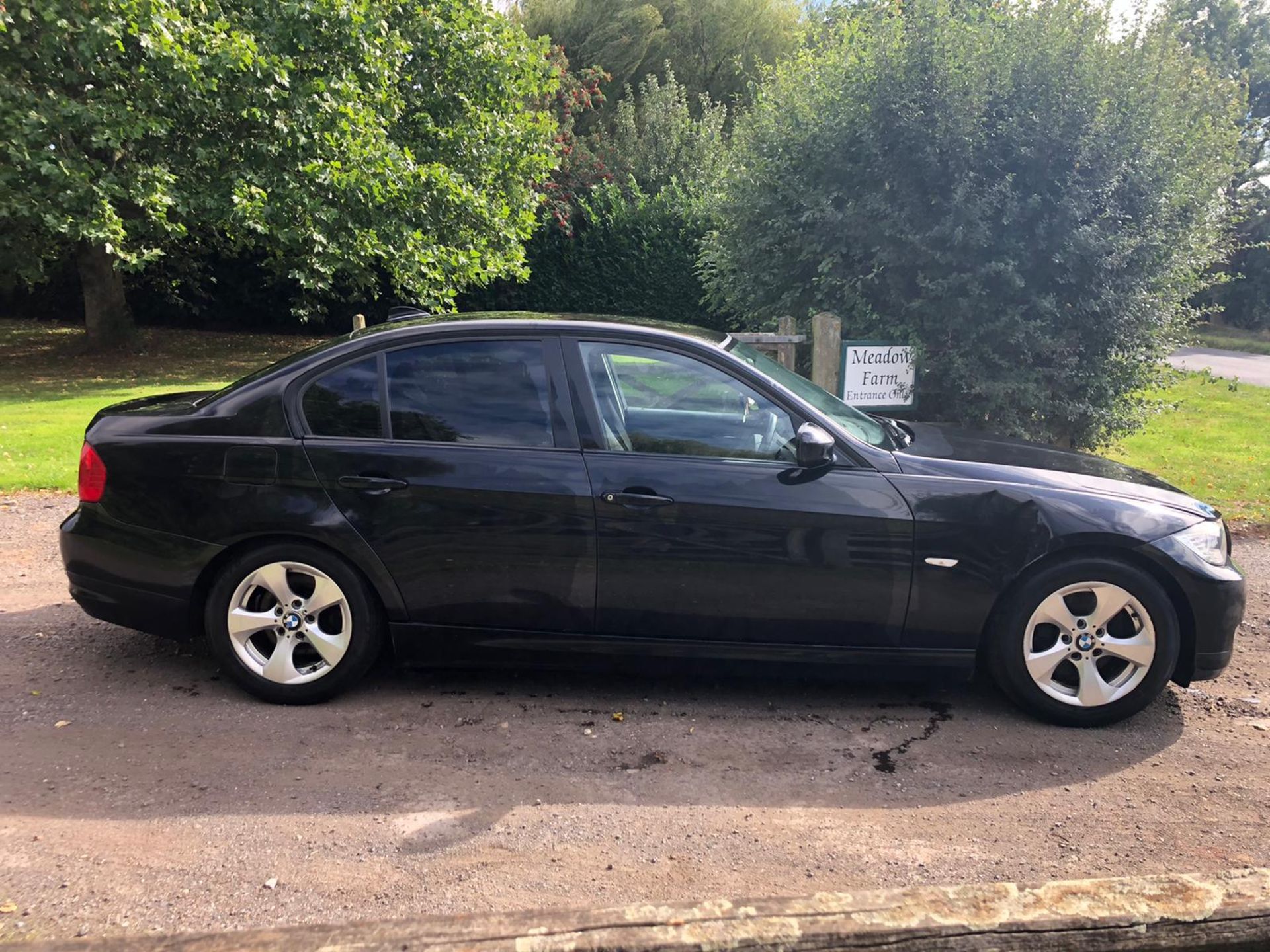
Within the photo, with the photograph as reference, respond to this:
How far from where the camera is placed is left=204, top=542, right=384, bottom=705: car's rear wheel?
3.97 m

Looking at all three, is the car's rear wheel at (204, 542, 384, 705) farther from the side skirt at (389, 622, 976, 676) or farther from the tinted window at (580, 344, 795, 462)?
the tinted window at (580, 344, 795, 462)

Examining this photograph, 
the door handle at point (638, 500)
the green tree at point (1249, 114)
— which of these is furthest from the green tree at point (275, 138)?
the green tree at point (1249, 114)

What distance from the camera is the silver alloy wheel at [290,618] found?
397 centimetres

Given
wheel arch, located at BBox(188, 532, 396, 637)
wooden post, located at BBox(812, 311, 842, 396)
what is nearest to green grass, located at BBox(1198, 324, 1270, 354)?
wooden post, located at BBox(812, 311, 842, 396)

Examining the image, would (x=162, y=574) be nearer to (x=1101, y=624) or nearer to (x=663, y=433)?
(x=663, y=433)

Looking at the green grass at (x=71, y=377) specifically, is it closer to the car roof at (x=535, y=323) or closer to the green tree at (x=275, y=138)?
the green tree at (x=275, y=138)

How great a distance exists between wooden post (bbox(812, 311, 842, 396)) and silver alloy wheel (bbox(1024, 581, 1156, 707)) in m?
3.48

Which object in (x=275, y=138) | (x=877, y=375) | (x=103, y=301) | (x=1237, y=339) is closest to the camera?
(x=877, y=375)

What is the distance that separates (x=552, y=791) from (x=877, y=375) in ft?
16.7

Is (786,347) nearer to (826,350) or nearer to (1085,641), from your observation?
(826,350)

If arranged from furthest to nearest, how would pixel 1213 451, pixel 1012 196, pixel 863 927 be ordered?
pixel 1213 451 < pixel 1012 196 < pixel 863 927

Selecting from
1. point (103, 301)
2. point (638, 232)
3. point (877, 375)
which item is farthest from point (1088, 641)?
point (103, 301)

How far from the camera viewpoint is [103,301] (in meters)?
20.0

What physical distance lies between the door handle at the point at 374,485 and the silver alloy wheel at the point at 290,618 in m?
0.38
